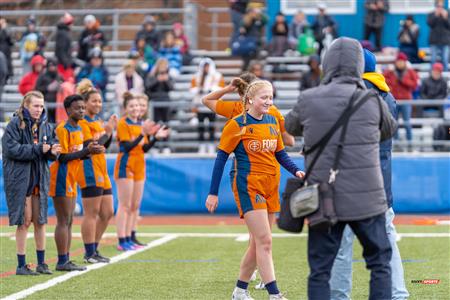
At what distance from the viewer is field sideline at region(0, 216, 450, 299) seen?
390 inches

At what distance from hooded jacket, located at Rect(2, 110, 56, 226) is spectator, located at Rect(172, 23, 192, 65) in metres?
13.1

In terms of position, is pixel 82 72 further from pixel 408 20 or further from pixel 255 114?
pixel 255 114

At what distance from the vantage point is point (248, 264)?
30.2ft

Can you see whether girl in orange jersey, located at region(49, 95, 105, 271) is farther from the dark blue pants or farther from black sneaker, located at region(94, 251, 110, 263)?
the dark blue pants

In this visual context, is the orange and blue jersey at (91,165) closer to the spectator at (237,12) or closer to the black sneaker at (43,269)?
the black sneaker at (43,269)

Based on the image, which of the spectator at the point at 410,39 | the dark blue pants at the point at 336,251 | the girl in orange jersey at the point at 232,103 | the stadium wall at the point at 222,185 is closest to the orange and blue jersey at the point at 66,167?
the girl in orange jersey at the point at 232,103

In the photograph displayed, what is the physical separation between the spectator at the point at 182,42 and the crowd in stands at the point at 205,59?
0.07 ft

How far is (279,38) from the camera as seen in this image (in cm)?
2398

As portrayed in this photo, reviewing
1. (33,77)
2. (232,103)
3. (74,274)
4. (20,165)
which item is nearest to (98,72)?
(33,77)

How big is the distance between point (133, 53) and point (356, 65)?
1688cm

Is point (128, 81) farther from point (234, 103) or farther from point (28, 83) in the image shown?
point (234, 103)

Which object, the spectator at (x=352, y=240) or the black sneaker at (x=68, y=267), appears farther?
the black sneaker at (x=68, y=267)

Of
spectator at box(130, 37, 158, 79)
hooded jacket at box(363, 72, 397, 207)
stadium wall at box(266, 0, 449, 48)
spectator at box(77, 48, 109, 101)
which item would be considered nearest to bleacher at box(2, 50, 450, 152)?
spectator at box(77, 48, 109, 101)

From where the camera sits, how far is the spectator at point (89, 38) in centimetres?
2431
